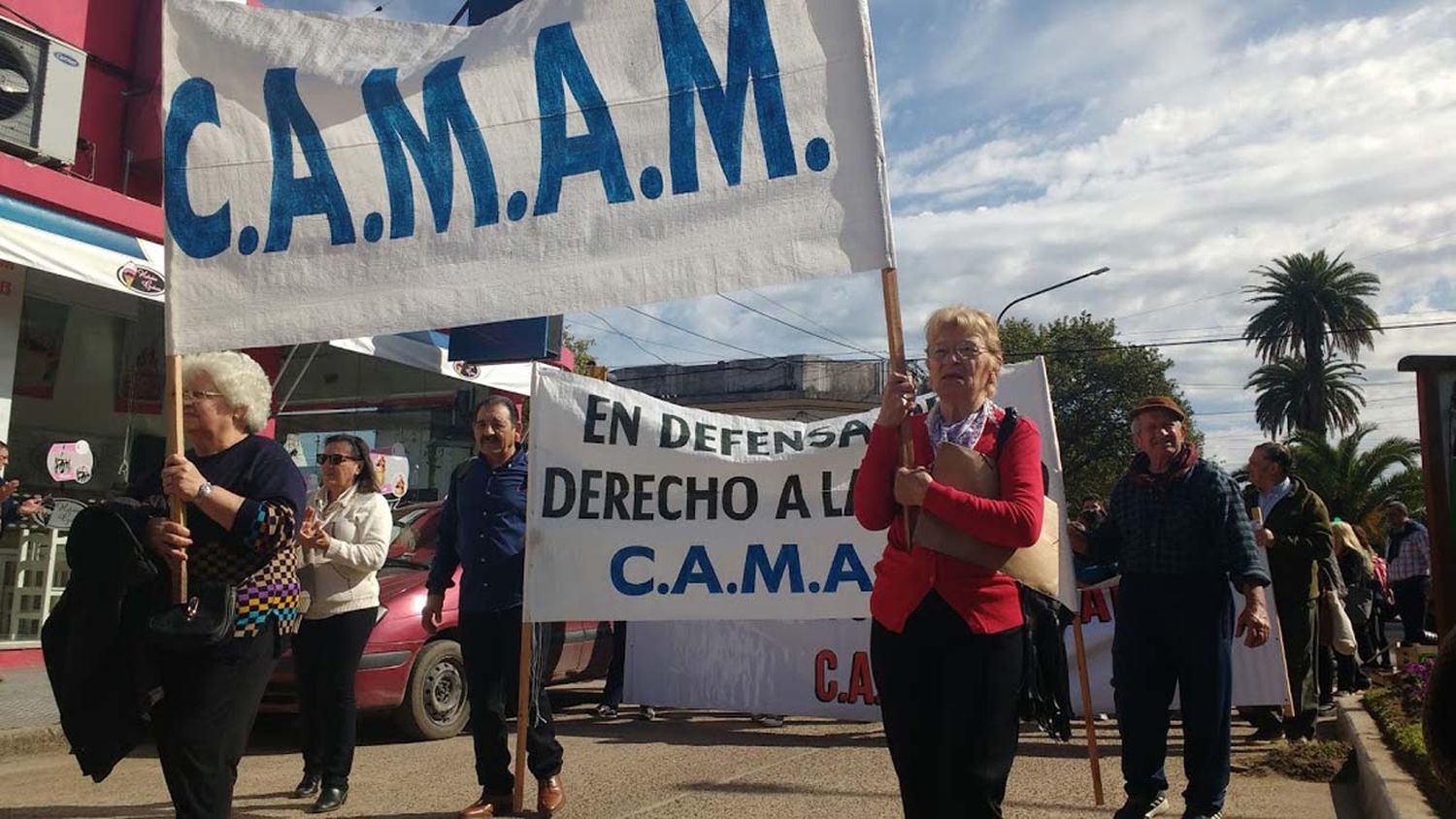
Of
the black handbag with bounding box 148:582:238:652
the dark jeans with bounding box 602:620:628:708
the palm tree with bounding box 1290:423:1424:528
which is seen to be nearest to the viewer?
the black handbag with bounding box 148:582:238:652

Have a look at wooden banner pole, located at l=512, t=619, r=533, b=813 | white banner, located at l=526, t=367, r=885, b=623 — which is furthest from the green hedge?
wooden banner pole, located at l=512, t=619, r=533, b=813

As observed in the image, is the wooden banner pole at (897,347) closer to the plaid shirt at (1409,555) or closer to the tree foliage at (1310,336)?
the plaid shirt at (1409,555)

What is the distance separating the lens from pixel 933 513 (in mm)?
2912

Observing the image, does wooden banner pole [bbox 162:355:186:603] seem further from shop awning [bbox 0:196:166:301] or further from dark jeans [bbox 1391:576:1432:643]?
dark jeans [bbox 1391:576:1432:643]

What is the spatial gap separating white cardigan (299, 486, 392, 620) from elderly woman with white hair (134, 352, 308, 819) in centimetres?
195

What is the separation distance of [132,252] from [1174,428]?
8.80 meters

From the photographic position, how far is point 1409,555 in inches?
573

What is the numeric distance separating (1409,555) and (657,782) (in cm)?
1234

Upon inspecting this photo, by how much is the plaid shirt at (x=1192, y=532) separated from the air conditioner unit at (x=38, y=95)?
9887 mm

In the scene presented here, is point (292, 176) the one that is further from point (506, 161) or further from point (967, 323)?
point (967, 323)

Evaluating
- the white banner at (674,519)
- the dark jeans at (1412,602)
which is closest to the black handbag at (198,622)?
the white banner at (674,519)

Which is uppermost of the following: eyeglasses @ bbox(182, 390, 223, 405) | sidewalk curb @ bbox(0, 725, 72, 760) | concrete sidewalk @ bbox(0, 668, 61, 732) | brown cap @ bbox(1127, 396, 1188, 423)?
brown cap @ bbox(1127, 396, 1188, 423)

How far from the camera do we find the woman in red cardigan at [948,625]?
2.84 m

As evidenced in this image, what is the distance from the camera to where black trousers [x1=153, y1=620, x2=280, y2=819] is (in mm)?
3189
